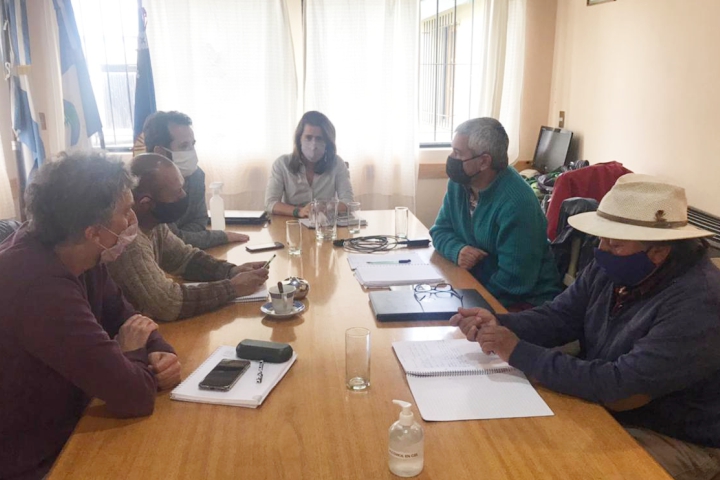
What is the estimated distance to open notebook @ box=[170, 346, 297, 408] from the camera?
1.21 metres

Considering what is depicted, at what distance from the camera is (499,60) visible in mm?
4375

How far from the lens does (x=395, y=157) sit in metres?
4.52

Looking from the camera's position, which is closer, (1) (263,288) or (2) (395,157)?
(1) (263,288)

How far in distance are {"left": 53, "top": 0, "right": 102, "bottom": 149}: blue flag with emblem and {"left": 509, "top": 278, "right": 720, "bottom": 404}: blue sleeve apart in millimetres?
3542

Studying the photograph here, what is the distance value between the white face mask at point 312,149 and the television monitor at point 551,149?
1.98 m

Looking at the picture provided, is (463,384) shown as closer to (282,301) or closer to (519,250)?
(282,301)

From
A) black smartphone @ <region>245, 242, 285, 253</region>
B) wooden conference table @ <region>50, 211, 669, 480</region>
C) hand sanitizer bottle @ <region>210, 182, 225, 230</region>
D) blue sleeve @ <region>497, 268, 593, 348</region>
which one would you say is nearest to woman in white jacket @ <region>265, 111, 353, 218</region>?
hand sanitizer bottle @ <region>210, 182, 225, 230</region>

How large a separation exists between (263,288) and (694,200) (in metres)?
2.44

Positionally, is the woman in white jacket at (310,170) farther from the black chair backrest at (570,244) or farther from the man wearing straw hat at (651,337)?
the man wearing straw hat at (651,337)

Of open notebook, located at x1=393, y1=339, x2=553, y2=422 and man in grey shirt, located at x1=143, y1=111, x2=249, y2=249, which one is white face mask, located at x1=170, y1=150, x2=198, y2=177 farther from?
open notebook, located at x1=393, y1=339, x2=553, y2=422

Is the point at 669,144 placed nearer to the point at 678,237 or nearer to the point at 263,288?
the point at 678,237

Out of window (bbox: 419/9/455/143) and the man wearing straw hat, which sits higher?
window (bbox: 419/9/455/143)

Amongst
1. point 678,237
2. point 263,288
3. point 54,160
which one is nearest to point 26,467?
point 54,160

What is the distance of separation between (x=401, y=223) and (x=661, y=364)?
5.28 ft
